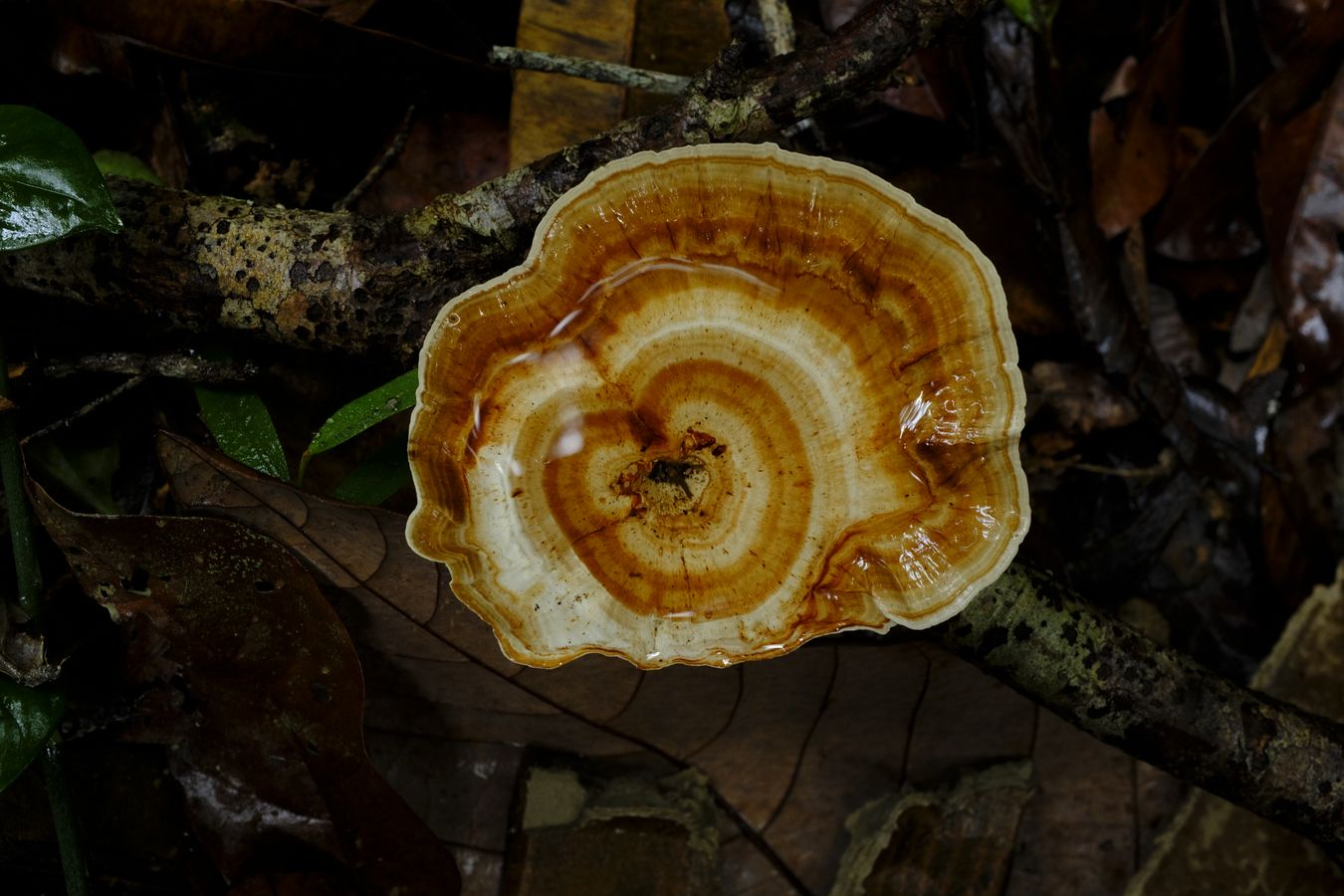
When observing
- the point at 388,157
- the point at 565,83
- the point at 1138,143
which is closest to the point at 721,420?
the point at 565,83

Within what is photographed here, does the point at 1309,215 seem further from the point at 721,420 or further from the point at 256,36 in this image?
the point at 256,36

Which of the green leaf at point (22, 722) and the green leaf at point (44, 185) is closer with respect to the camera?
the green leaf at point (44, 185)

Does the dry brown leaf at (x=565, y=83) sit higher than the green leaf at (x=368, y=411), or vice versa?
the dry brown leaf at (x=565, y=83)

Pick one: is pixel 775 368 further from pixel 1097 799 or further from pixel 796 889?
pixel 1097 799

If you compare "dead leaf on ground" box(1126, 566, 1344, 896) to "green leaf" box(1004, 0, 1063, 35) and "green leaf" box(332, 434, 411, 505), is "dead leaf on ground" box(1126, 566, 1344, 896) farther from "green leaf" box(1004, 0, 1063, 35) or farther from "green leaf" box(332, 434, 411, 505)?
"green leaf" box(332, 434, 411, 505)

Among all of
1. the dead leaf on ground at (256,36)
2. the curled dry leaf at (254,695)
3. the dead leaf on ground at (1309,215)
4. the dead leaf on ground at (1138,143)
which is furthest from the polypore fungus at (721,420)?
the dead leaf on ground at (1309,215)

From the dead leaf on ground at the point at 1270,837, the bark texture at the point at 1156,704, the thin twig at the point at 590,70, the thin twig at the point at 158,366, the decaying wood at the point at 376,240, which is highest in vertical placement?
the thin twig at the point at 590,70

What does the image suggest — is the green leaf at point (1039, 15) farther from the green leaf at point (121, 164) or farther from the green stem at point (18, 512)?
the green stem at point (18, 512)

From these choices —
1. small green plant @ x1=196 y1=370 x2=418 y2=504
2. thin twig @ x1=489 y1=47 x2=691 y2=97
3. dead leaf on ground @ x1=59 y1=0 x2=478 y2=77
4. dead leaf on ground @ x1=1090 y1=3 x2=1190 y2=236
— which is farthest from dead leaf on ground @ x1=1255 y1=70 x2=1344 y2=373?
small green plant @ x1=196 y1=370 x2=418 y2=504
